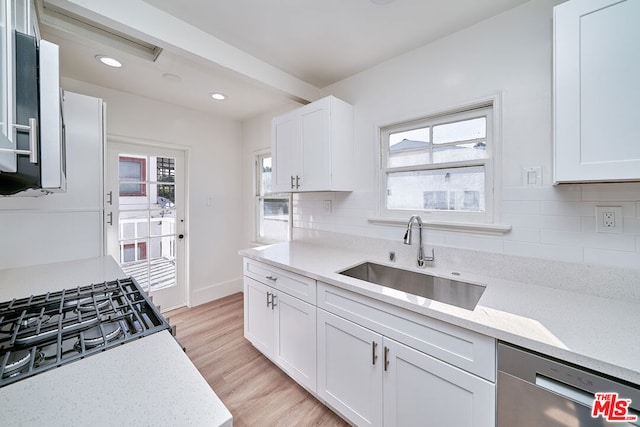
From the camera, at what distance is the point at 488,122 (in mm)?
1646

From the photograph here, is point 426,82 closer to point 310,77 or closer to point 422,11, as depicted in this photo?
point 422,11

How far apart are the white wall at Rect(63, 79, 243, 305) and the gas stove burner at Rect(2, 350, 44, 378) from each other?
2474 mm

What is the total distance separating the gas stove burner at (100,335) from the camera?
803mm

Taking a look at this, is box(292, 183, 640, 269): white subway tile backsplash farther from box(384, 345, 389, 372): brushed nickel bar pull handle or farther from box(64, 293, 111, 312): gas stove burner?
box(64, 293, 111, 312): gas stove burner

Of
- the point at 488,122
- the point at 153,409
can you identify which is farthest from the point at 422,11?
the point at 153,409

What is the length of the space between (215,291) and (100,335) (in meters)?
2.69

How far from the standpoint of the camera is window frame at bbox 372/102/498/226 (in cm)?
159

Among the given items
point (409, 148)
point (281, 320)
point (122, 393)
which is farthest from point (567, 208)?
point (122, 393)

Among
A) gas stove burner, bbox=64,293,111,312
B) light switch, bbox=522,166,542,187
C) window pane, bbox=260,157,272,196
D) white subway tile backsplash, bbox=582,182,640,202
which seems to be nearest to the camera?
gas stove burner, bbox=64,293,111,312

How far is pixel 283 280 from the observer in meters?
1.89

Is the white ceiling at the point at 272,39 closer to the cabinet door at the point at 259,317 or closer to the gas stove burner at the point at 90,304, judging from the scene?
the gas stove burner at the point at 90,304

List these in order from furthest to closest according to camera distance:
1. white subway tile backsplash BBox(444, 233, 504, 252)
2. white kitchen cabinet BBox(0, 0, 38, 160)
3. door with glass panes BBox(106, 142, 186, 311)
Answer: door with glass panes BBox(106, 142, 186, 311), white subway tile backsplash BBox(444, 233, 504, 252), white kitchen cabinet BBox(0, 0, 38, 160)

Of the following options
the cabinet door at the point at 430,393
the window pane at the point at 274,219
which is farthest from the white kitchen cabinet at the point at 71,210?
the cabinet door at the point at 430,393

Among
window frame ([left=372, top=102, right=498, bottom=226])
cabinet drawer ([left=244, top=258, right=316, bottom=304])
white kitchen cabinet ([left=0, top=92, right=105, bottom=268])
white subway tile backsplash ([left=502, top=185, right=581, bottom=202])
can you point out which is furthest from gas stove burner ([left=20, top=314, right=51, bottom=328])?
white subway tile backsplash ([left=502, top=185, right=581, bottom=202])
